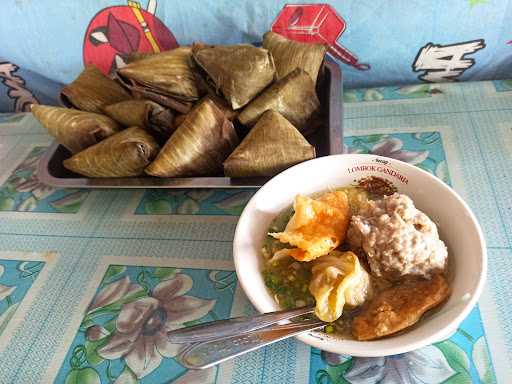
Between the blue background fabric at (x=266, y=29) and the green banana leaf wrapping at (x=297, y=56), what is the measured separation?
5.9 inches

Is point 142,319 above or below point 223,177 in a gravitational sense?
below

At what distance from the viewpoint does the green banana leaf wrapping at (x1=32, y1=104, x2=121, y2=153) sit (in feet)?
3.23

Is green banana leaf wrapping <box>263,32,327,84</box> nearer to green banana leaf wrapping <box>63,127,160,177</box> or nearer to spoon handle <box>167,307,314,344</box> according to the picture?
green banana leaf wrapping <box>63,127,160,177</box>

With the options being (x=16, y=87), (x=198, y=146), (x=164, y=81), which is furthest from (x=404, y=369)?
(x=16, y=87)

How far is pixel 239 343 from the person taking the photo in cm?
58

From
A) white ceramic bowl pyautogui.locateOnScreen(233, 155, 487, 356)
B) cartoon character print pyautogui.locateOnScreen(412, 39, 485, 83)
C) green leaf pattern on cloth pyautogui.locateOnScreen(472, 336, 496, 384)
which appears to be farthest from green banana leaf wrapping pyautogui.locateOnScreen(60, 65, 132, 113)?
green leaf pattern on cloth pyautogui.locateOnScreen(472, 336, 496, 384)

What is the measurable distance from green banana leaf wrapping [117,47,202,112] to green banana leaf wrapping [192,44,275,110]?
0.06 m

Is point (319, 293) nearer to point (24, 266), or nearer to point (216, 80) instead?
point (216, 80)

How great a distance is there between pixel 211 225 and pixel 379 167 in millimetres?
373

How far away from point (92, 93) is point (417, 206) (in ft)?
2.77

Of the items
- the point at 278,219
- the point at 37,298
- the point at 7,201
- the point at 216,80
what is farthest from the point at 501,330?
the point at 7,201

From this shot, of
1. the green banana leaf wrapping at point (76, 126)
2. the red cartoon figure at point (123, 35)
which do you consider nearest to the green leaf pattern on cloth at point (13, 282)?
the green banana leaf wrapping at point (76, 126)

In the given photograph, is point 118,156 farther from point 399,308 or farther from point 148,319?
point 399,308

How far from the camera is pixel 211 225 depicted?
0.89 meters
